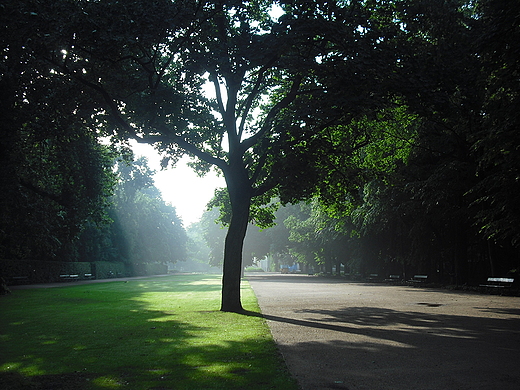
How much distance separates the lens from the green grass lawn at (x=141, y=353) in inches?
233

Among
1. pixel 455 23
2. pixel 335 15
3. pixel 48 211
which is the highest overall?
→ pixel 455 23

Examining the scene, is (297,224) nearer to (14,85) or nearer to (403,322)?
(14,85)

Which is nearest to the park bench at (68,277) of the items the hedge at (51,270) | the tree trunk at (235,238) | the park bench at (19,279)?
the hedge at (51,270)

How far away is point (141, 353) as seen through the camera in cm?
790

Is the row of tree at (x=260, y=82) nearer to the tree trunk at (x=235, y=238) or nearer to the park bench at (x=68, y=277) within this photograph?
the tree trunk at (x=235, y=238)

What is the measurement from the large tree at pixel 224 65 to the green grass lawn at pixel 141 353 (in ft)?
13.5

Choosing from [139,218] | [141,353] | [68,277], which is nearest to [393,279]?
[68,277]

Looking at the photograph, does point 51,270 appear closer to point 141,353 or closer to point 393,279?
point 393,279

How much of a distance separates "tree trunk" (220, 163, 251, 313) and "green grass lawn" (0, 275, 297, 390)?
144 cm

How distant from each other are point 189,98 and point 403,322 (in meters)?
9.37

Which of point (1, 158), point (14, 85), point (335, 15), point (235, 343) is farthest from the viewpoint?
point (1, 158)

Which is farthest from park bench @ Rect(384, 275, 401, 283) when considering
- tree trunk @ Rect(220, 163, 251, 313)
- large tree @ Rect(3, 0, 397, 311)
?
tree trunk @ Rect(220, 163, 251, 313)

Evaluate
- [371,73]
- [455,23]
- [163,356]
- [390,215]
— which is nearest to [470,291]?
[390,215]

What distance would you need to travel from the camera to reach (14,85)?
63.0ft
